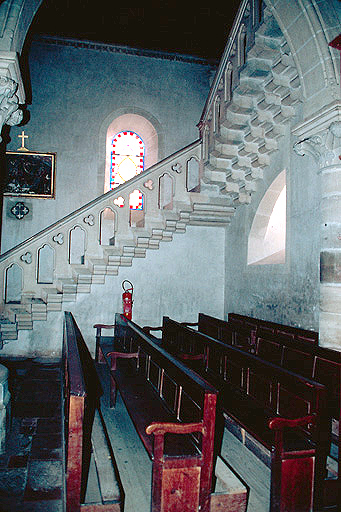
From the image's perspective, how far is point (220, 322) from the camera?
7.21 m

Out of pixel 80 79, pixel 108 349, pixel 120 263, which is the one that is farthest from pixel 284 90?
pixel 80 79

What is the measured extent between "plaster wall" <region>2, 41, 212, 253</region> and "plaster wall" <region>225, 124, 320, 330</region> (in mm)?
4493

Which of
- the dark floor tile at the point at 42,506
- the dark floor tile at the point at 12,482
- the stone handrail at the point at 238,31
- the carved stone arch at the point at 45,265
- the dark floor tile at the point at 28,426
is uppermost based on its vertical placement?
the stone handrail at the point at 238,31

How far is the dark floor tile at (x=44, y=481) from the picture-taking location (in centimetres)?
321

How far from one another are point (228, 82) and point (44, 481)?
587 centimetres

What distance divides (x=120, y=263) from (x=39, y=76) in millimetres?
5888

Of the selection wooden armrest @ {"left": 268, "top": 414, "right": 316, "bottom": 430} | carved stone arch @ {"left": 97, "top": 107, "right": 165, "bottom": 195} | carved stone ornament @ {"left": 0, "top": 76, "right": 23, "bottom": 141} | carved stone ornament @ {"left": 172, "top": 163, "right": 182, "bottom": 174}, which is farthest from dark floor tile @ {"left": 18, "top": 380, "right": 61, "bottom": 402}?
carved stone arch @ {"left": 97, "top": 107, "right": 165, "bottom": 195}

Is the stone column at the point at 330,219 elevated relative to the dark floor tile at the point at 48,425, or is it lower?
elevated

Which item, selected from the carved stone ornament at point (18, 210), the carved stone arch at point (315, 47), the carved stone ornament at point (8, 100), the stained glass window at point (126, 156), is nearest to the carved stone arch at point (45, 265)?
the carved stone ornament at point (18, 210)

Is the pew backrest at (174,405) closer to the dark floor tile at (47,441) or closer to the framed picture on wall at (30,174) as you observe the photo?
the dark floor tile at (47,441)

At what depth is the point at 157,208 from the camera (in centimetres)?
796

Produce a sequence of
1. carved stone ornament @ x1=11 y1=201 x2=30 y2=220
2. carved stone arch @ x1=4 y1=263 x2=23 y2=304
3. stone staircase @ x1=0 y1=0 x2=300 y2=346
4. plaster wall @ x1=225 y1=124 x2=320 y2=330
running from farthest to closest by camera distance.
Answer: carved stone ornament @ x1=11 y1=201 x2=30 y2=220, carved stone arch @ x1=4 y1=263 x2=23 y2=304, stone staircase @ x1=0 y1=0 x2=300 y2=346, plaster wall @ x1=225 y1=124 x2=320 y2=330

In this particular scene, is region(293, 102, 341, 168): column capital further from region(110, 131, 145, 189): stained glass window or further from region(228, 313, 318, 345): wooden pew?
region(110, 131, 145, 189): stained glass window

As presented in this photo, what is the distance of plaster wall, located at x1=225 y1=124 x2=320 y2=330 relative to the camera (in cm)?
586
